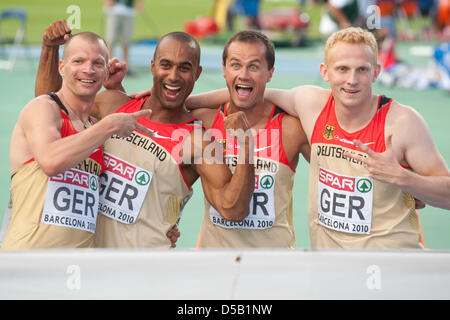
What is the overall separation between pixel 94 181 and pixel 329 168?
53.9 inches

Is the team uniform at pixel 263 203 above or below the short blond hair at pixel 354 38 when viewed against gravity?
below

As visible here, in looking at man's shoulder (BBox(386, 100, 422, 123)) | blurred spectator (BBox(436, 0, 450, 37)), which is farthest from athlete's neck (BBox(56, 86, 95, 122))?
blurred spectator (BBox(436, 0, 450, 37))

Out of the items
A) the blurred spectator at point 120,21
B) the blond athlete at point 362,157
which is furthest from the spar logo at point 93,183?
the blurred spectator at point 120,21

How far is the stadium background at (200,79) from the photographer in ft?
20.5

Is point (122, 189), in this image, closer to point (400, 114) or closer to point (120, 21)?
point (400, 114)

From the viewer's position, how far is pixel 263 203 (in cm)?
385

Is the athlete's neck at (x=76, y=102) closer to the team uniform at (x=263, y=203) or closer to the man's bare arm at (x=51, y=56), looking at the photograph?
the man's bare arm at (x=51, y=56)

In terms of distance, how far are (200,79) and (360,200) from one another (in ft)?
31.9

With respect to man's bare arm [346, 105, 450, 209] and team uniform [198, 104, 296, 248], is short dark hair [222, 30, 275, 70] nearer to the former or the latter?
team uniform [198, 104, 296, 248]

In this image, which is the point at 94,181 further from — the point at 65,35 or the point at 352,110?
the point at 352,110

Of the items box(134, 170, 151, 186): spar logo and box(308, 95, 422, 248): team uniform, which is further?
box(134, 170, 151, 186): spar logo

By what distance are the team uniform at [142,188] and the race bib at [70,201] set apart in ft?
0.59

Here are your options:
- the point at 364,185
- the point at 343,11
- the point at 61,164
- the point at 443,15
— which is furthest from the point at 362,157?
the point at 443,15

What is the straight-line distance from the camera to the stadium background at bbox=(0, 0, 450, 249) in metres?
6.24
